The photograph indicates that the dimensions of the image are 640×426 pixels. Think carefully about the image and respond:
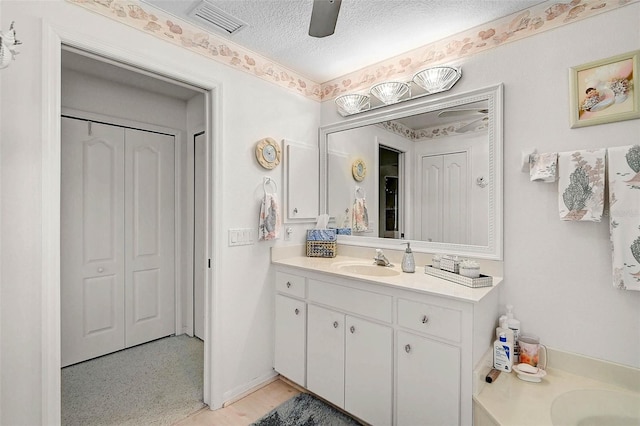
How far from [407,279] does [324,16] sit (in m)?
1.34

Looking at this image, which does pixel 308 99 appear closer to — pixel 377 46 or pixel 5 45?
pixel 377 46

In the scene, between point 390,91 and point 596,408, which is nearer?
point 596,408

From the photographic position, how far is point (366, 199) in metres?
2.48

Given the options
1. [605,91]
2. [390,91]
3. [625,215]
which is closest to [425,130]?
[390,91]

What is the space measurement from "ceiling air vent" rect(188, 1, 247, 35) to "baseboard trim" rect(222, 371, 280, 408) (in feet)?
7.65

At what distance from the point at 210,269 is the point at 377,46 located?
6.10 ft

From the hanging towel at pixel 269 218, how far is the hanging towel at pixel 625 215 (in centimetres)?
186

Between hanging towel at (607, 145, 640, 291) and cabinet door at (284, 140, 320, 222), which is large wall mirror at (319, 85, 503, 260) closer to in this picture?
cabinet door at (284, 140, 320, 222)

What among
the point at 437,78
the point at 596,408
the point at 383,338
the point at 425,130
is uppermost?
the point at 437,78

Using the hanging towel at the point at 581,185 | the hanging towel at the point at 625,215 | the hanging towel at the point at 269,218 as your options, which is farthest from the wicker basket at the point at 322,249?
the hanging towel at the point at 625,215

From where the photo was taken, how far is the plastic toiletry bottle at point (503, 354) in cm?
163

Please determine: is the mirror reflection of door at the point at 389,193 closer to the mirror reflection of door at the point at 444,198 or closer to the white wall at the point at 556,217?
the mirror reflection of door at the point at 444,198

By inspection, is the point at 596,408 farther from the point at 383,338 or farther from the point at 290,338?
the point at 290,338

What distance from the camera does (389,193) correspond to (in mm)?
2336
